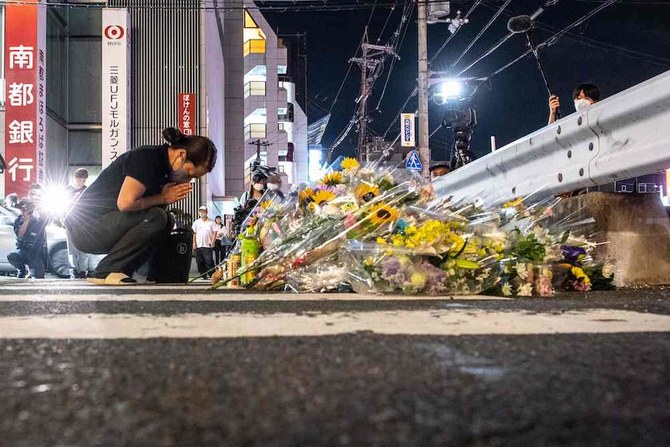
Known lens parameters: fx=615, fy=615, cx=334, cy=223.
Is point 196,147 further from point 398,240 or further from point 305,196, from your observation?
point 398,240

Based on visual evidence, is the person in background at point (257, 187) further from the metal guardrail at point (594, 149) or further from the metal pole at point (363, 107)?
the metal pole at point (363, 107)

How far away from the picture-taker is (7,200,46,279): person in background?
31.8 ft

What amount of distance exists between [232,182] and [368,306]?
3205 cm

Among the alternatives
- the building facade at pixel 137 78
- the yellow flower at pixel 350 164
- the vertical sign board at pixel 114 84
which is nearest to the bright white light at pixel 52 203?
the yellow flower at pixel 350 164

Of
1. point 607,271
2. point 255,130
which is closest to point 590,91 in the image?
point 607,271

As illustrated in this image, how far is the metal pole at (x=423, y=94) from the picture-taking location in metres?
17.2

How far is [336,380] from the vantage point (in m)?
1.15

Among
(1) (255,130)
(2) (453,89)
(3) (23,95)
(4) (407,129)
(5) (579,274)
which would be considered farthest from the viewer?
(1) (255,130)

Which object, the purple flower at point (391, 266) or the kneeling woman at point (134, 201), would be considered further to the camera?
the kneeling woman at point (134, 201)

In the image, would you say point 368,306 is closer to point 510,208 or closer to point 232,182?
point 510,208

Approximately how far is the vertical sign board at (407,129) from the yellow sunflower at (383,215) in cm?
1897

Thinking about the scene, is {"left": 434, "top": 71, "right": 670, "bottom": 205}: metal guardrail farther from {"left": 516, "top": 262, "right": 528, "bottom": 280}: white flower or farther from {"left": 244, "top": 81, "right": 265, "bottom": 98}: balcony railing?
{"left": 244, "top": 81, "right": 265, "bottom": 98}: balcony railing

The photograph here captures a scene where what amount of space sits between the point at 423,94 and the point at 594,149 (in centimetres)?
1390

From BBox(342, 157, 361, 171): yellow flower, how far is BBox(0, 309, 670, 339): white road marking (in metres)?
2.19
